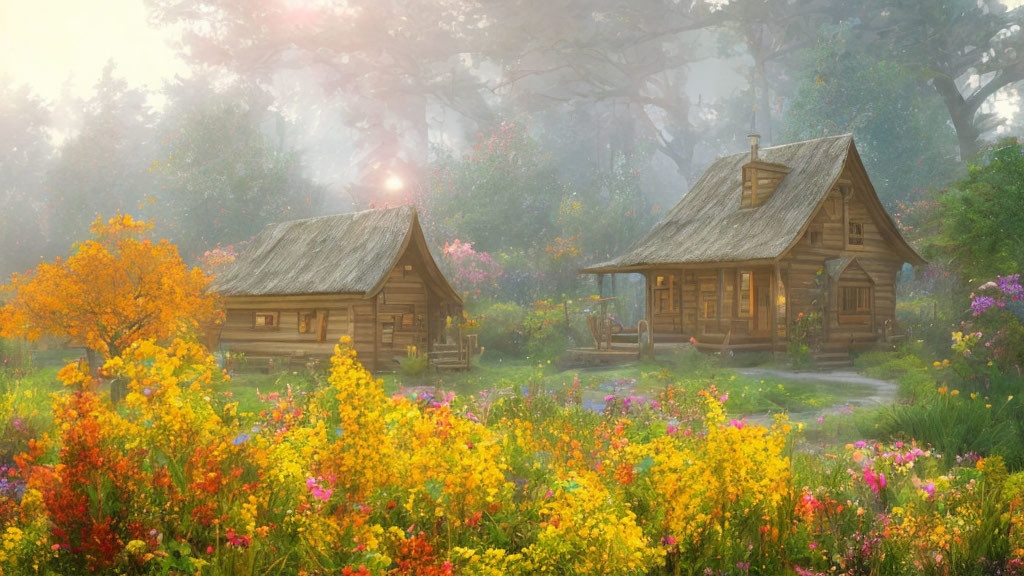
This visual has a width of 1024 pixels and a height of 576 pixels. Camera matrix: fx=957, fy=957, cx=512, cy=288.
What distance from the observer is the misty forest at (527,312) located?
570 cm

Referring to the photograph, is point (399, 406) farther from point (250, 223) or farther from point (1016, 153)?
point (250, 223)

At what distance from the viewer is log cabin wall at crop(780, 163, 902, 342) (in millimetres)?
26469

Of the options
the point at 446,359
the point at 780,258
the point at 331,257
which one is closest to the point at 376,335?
the point at 446,359

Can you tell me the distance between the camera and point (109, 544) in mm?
4863

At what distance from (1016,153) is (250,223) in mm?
37227

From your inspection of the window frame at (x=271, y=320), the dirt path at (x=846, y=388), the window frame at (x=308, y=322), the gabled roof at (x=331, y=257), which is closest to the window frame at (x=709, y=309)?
the dirt path at (x=846, y=388)

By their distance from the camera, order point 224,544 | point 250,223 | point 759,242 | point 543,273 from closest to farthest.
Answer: point 224,544 → point 759,242 → point 543,273 → point 250,223

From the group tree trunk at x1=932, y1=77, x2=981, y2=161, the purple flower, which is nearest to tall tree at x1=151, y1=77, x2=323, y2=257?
tree trunk at x1=932, y1=77, x2=981, y2=161

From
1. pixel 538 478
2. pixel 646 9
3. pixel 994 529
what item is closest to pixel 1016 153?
pixel 994 529

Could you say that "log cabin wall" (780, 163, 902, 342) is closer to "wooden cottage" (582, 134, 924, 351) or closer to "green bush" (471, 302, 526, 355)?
"wooden cottage" (582, 134, 924, 351)

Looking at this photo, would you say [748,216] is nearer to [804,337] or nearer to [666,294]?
[666,294]

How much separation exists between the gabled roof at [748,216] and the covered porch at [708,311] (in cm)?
39

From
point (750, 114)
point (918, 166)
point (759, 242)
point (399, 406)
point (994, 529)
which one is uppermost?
point (750, 114)

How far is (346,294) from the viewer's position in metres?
23.9
